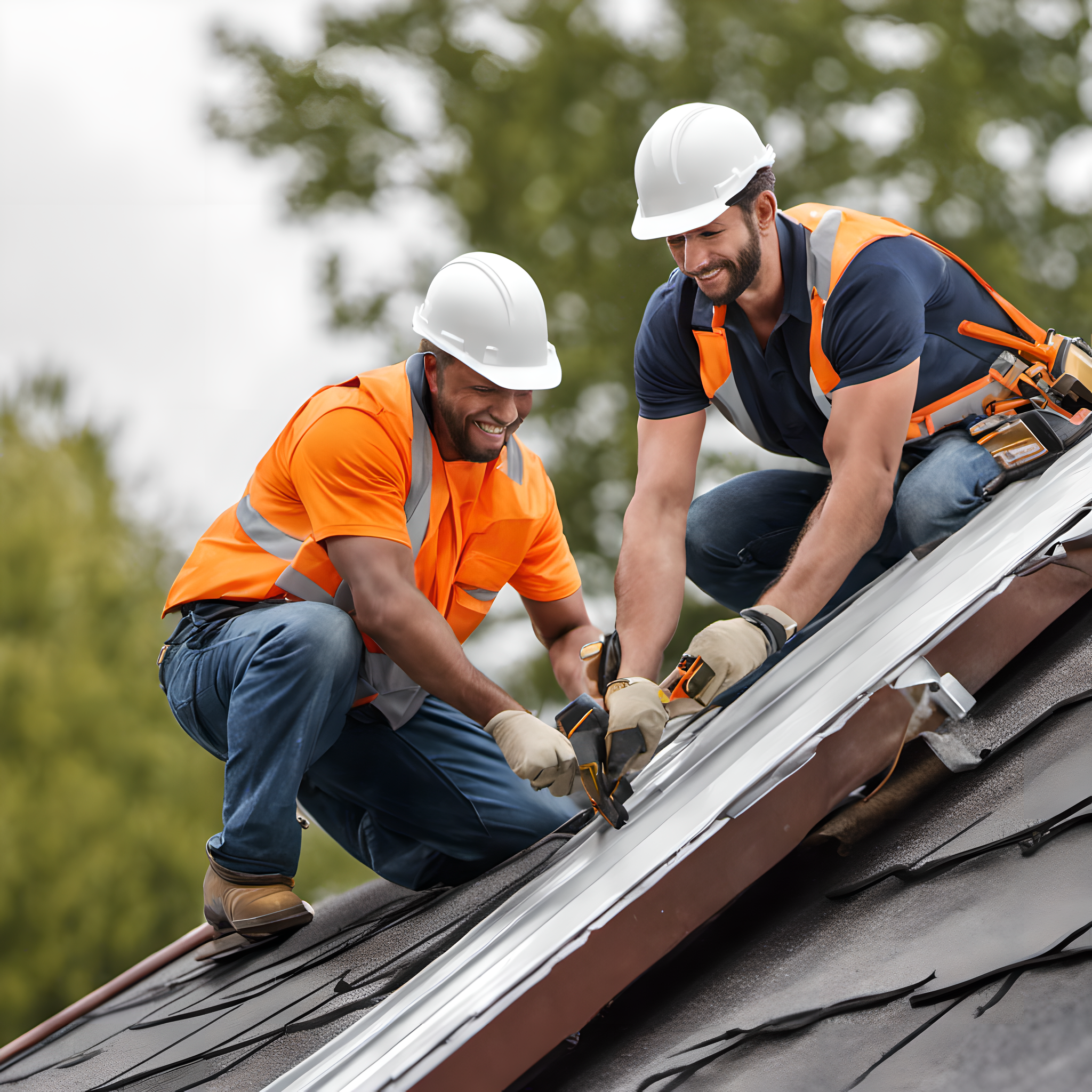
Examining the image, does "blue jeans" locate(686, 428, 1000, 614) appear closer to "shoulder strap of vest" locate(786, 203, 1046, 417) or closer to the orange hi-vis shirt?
"shoulder strap of vest" locate(786, 203, 1046, 417)

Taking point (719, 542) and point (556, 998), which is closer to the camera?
point (556, 998)

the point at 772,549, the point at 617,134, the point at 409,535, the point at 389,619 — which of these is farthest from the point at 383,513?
the point at 617,134

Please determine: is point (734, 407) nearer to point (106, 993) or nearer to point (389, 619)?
point (389, 619)

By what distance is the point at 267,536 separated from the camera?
277 cm

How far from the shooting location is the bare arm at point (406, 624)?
245 cm

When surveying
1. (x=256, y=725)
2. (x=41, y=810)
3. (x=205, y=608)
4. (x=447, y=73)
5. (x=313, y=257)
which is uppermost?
(x=447, y=73)

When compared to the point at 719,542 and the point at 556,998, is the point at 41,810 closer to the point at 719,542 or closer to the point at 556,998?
the point at 719,542

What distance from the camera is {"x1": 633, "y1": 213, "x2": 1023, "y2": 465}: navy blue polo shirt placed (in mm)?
2383

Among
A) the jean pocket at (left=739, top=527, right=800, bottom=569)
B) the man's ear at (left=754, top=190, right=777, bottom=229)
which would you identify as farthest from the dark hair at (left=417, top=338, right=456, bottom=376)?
the jean pocket at (left=739, top=527, right=800, bottom=569)

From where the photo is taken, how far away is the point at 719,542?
3.21 meters

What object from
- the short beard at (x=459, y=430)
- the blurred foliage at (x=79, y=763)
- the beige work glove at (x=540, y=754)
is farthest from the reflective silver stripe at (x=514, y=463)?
the blurred foliage at (x=79, y=763)

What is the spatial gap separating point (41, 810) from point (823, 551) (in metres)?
12.5

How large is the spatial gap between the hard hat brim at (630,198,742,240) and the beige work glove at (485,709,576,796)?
46.7 inches

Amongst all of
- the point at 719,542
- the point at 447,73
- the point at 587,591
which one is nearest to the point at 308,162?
the point at 447,73
